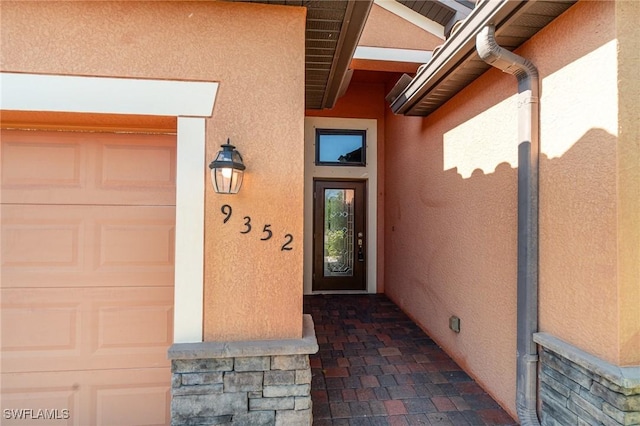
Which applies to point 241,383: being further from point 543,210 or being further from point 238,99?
point 543,210

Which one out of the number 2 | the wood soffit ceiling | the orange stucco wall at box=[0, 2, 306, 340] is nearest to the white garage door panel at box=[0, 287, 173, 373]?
the orange stucco wall at box=[0, 2, 306, 340]

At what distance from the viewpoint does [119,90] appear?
2217 millimetres

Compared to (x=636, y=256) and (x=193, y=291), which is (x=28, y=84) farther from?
(x=636, y=256)

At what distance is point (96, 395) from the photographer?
2535mm

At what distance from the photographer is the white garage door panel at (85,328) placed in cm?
248

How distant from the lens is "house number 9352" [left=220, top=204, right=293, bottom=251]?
2.25 meters

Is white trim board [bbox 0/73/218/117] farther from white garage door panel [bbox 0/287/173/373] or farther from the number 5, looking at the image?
white garage door panel [bbox 0/287/173/373]

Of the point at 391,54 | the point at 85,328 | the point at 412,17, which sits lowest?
the point at 85,328

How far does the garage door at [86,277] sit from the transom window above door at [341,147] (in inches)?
172

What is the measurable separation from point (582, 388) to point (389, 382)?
1.67 m

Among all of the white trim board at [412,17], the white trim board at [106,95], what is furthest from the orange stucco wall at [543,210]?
the white trim board at [106,95]

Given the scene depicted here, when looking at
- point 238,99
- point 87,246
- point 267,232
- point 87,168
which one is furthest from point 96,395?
point 238,99

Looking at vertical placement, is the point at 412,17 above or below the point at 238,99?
above

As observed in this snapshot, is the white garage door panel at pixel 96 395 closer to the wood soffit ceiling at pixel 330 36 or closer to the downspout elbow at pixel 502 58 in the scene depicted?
the wood soffit ceiling at pixel 330 36
